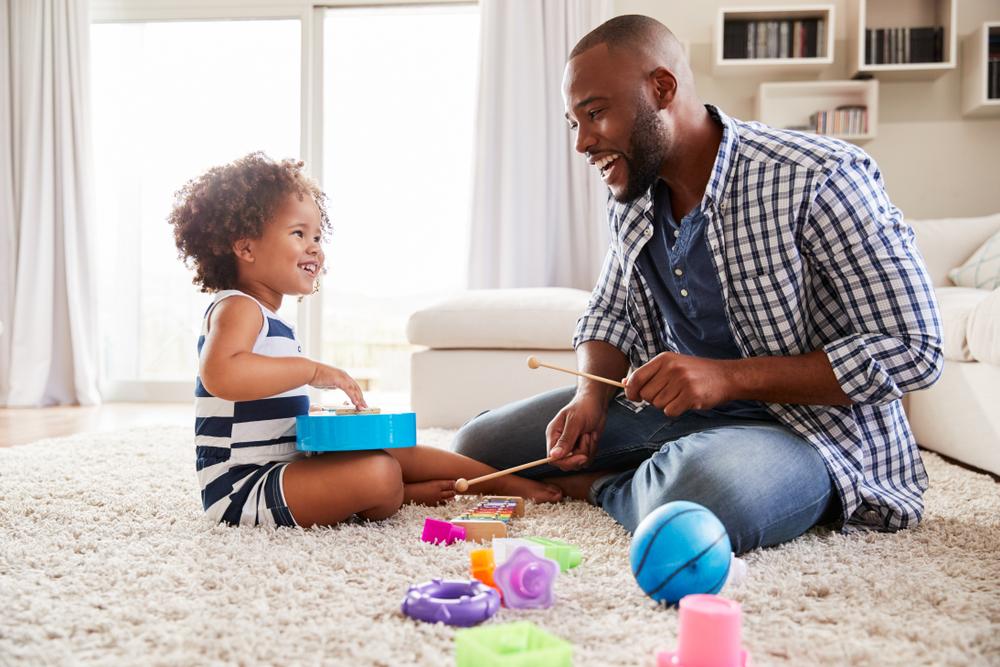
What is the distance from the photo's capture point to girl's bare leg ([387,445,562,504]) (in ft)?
4.18

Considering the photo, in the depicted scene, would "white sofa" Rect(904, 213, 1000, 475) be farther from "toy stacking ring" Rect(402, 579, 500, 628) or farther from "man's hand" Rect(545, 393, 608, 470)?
"toy stacking ring" Rect(402, 579, 500, 628)

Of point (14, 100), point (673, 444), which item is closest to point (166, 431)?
point (673, 444)

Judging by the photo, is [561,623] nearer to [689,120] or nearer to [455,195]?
[689,120]

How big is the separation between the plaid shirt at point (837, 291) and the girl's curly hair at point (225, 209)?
70 centimetres

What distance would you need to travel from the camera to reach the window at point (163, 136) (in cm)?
348

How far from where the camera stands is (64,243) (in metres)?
3.29

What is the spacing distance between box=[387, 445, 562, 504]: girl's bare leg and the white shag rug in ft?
0.21

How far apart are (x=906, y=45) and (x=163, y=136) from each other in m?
3.37

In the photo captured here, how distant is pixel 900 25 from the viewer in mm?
3096

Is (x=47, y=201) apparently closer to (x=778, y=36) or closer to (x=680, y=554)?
(x=778, y=36)

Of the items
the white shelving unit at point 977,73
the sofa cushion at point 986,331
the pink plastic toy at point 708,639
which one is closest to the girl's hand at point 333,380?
the pink plastic toy at point 708,639

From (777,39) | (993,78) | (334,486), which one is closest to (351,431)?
(334,486)

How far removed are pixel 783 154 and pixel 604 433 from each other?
54 centimetres

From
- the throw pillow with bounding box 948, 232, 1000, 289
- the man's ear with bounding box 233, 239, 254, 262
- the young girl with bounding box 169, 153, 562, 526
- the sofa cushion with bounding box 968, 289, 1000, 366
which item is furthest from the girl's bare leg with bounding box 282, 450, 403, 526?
the throw pillow with bounding box 948, 232, 1000, 289
